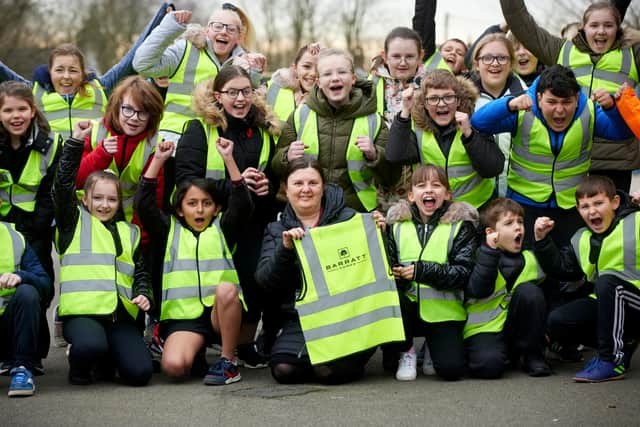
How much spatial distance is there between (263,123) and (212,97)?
0.45 metres

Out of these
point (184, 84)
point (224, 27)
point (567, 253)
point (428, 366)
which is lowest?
point (428, 366)

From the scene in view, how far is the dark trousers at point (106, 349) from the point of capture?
6.82 m

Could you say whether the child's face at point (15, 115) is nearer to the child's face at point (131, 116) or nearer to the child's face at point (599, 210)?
Result: the child's face at point (131, 116)

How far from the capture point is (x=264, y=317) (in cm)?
778

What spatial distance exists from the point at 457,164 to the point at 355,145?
2.55 feet

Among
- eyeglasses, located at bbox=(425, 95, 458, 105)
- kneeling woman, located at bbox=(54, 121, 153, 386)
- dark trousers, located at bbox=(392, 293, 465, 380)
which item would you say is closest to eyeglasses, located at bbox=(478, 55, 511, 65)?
eyeglasses, located at bbox=(425, 95, 458, 105)

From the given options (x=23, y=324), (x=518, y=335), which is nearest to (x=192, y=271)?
(x=23, y=324)

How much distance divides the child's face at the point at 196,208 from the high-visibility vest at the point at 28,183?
42.6 inches

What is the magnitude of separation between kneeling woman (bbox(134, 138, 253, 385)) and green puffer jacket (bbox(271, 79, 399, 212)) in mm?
574

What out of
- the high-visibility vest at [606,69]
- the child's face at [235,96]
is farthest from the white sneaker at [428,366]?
the high-visibility vest at [606,69]

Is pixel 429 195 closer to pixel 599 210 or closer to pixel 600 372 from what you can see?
pixel 599 210

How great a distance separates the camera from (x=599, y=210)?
23.1 feet

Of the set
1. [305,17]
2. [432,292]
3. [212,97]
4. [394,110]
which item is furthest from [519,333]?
[305,17]

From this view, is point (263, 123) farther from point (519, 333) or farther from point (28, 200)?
point (519, 333)
